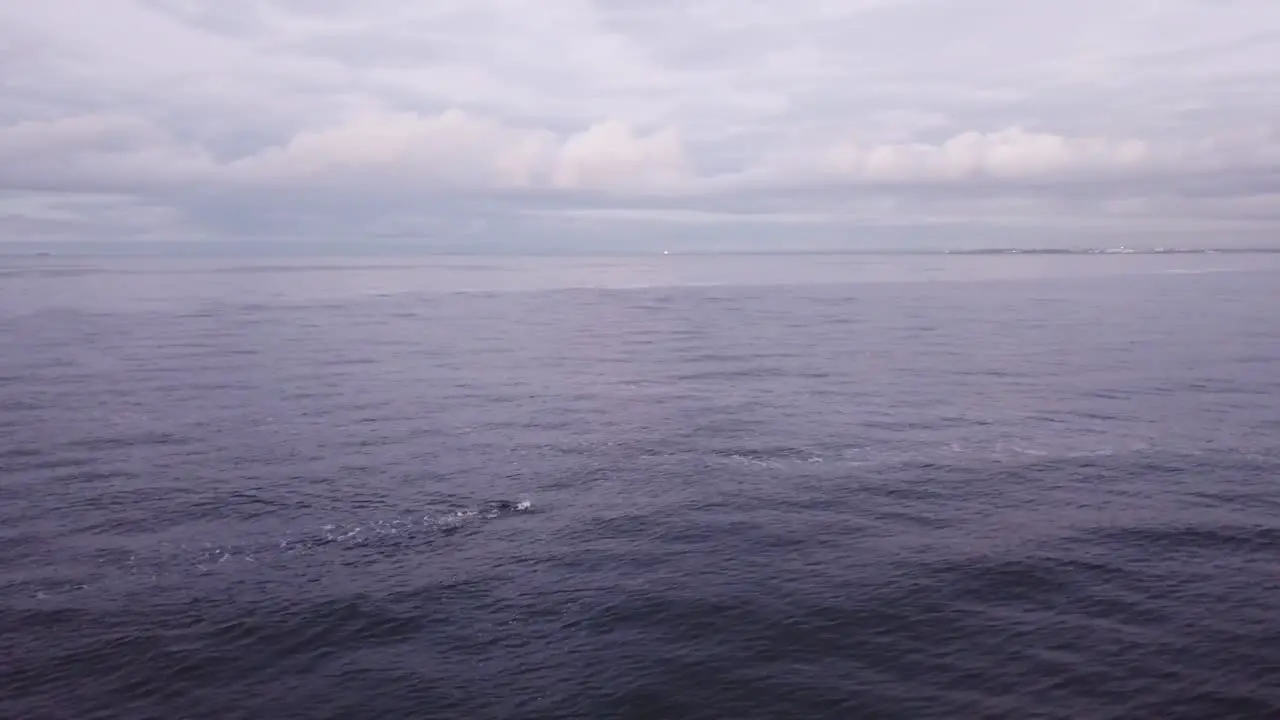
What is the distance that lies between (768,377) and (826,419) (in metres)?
28.0

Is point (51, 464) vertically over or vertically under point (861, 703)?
over

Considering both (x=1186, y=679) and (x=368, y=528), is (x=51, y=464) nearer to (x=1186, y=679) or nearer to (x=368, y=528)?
(x=368, y=528)

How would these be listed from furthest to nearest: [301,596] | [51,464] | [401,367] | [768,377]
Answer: [401,367] < [768,377] < [51,464] < [301,596]

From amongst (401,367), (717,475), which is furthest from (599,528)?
(401,367)

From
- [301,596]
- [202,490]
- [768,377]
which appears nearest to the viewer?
[301,596]

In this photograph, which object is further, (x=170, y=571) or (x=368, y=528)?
(x=368, y=528)

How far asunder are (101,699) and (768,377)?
9760 cm

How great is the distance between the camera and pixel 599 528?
2793 inches

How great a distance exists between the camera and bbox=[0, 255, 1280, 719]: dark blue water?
4956 cm

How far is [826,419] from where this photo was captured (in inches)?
4188

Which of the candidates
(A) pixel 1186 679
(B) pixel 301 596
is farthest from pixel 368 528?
(A) pixel 1186 679

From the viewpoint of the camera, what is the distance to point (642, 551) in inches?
2613

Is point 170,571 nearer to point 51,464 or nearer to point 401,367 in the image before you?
point 51,464

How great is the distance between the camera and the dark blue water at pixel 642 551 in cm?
4956
